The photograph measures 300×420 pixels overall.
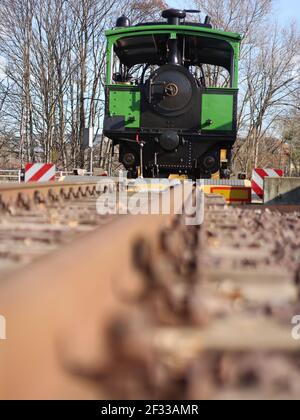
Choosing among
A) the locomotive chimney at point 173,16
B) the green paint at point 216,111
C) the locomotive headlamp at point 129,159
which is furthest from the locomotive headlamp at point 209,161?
the locomotive chimney at point 173,16

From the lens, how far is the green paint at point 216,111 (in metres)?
8.63

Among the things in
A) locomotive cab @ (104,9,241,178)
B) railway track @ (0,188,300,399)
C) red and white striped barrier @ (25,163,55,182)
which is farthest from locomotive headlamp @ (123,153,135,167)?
railway track @ (0,188,300,399)

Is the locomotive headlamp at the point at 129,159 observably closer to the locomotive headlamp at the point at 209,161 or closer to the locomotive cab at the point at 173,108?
the locomotive cab at the point at 173,108

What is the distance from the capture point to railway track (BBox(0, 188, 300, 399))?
840 millimetres

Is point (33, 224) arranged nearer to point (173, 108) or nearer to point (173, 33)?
point (173, 108)

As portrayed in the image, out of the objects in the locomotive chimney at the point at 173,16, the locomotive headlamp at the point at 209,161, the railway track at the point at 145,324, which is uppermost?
the locomotive chimney at the point at 173,16

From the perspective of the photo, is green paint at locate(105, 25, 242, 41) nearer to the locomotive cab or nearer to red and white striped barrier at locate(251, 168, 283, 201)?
the locomotive cab

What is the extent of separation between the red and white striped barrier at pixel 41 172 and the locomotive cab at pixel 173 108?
1977mm

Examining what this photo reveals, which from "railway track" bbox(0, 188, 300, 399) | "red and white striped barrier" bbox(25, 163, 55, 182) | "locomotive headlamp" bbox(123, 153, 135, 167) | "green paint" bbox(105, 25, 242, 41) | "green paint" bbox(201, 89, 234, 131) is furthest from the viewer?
"red and white striped barrier" bbox(25, 163, 55, 182)

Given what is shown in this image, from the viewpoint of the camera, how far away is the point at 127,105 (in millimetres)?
8680

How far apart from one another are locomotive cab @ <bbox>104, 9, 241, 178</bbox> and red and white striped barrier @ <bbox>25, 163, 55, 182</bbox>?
1977 millimetres

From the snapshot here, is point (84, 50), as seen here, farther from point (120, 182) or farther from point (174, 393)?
point (174, 393)

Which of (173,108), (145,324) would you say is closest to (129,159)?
(173,108)

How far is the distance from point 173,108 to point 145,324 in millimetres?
7645
